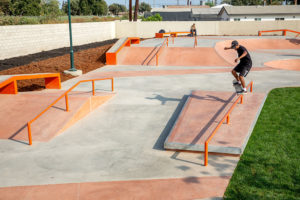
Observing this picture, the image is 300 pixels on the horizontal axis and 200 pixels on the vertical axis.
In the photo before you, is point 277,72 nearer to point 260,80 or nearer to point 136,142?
point 260,80

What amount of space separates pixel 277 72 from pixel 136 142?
12.9 m

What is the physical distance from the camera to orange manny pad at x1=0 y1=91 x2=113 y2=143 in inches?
380

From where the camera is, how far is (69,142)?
30.2 ft

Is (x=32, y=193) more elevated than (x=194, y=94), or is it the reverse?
(x=194, y=94)

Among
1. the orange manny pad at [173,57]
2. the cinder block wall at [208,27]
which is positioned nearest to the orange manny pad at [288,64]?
the orange manny pad at [173,57]

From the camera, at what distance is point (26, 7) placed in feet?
185

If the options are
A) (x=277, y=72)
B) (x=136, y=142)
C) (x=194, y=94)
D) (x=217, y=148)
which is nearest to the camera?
(x=217, y=148)

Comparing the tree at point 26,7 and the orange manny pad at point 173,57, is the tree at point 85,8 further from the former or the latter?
the orange manny pad at point 173,57

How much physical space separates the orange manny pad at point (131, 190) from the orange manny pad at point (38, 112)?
9.77 ft

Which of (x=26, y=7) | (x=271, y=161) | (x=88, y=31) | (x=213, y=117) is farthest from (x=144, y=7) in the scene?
(x=271, y=161)

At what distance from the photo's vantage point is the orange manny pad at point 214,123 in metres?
8.24

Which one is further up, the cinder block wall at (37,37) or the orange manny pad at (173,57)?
the cinder block wall at (37,37)

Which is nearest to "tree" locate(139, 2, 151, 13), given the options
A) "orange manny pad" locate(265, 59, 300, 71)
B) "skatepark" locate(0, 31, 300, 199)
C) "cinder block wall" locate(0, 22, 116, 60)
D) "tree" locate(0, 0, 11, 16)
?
"tree" locate(0, 0, 11, 16)

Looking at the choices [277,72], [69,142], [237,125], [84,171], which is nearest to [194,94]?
[237,125]
